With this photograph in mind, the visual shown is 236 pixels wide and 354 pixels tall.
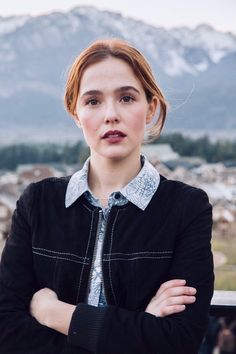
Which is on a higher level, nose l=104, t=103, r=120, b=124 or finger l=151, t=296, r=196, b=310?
nose l=104, t=103, r=120, b=124

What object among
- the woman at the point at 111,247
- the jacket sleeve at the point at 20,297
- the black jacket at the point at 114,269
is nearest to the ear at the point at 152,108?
the woman at the point at 111,247

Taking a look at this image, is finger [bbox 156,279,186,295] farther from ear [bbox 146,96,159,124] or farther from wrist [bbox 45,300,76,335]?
ear [bbox 146,96,159,124]

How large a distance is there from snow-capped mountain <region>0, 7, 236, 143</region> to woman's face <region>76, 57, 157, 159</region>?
2.07m

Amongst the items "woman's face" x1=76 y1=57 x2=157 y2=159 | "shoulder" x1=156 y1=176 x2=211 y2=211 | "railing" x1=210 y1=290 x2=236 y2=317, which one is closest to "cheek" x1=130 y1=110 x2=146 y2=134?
"woman's face" x1=76 y1=57 x2=157 y2=159

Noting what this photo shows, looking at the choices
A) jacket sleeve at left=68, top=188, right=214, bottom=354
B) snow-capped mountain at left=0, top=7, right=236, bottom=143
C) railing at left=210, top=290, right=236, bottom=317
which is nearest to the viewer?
jacket sleeve at left=68, top=188, right=214, bottom=354

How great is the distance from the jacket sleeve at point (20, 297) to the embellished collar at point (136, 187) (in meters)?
0.08

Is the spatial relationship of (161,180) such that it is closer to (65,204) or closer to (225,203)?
(65,204)

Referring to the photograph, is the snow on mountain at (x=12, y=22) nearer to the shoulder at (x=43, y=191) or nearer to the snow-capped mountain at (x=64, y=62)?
the snow-capped mountain at (x=64, y=62)

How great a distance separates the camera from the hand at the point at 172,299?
2.57ft

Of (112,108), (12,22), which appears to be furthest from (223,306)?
(12,22)

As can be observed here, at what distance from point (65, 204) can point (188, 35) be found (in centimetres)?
262

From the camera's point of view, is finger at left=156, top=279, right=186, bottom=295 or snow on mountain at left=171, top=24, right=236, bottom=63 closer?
finger at left=156, top=279, right=186, bottom=295

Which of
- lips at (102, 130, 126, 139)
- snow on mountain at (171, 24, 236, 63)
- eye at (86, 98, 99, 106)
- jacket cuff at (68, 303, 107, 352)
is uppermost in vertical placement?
snow on mountain at (171, 24, 236, 63)

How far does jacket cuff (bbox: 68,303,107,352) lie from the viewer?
767 mm
